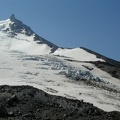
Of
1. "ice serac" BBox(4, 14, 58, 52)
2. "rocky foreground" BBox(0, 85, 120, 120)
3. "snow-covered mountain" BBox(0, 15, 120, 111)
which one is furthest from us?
"ice serac" BBox(4, 14, 58, 52)

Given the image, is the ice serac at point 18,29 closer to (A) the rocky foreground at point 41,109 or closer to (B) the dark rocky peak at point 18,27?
(B) the dark rocky peak at point 18,27

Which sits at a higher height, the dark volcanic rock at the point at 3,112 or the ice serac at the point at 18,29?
the ice serac at the point at 18,29

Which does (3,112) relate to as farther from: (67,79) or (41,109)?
(67,79)

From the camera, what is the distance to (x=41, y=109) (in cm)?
1673

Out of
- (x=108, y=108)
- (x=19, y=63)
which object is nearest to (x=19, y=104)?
(x=108, y=108)

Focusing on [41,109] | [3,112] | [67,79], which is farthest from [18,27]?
[3,112]

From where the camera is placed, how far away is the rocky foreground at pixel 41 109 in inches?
614

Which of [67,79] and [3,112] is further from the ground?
[67,79]

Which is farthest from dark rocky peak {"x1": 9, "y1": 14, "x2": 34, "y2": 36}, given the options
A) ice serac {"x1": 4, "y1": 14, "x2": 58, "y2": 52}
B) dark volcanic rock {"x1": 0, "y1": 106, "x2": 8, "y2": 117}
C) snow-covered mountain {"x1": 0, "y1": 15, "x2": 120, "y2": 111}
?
dark volcanic rock {"x1": 0, "y1": 106, "x2": 8, "y2": 117}

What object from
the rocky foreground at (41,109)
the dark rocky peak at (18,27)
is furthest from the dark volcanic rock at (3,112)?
the dark rocky peak at (18,27)

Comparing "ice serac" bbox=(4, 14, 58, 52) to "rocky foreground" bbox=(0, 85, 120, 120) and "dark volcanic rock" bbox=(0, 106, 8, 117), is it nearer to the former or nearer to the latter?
"rocky foreground" bbox=(0, 85, 120, 120)

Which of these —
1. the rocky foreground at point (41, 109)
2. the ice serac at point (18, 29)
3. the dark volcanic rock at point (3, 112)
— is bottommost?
the dark volcanic rock at point (3, 112)

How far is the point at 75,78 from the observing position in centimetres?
3197

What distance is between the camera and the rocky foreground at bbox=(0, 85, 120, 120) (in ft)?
51.1
